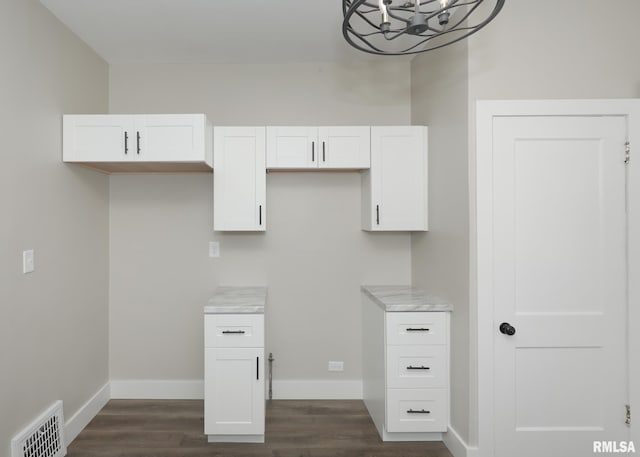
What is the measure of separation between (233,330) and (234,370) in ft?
0.87

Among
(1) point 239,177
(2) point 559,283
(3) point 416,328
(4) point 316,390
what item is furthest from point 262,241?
(2) point 559,283

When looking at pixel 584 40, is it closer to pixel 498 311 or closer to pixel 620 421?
pixel 498 311

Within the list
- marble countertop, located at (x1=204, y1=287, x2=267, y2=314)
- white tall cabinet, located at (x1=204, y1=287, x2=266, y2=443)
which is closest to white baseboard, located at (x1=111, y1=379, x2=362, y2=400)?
white tall cabinet, located at (x1=204, y1=287, x2=266, y2=443)

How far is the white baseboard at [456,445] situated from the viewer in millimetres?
2203

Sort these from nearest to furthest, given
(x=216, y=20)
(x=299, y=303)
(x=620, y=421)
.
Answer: (x=620, y=421)
(x=216, y=20)
(x=299, y=303)

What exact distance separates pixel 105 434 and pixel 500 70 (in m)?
3.57

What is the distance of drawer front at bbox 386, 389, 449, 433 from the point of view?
8.14 ft

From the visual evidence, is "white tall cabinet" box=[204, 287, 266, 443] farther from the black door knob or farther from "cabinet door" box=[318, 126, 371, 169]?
the black door knob

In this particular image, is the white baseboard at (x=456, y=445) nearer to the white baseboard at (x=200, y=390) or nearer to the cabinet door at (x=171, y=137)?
the white baseboard at (x=200, y=390)

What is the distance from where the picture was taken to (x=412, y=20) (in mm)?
1304

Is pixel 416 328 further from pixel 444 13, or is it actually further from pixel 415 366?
pixel 444 13

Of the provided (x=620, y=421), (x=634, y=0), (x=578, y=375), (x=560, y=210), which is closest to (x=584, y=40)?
(x=634, y=0)

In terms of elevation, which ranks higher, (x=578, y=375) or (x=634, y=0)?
(x=634, y=0)

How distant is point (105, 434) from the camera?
8.71ft
